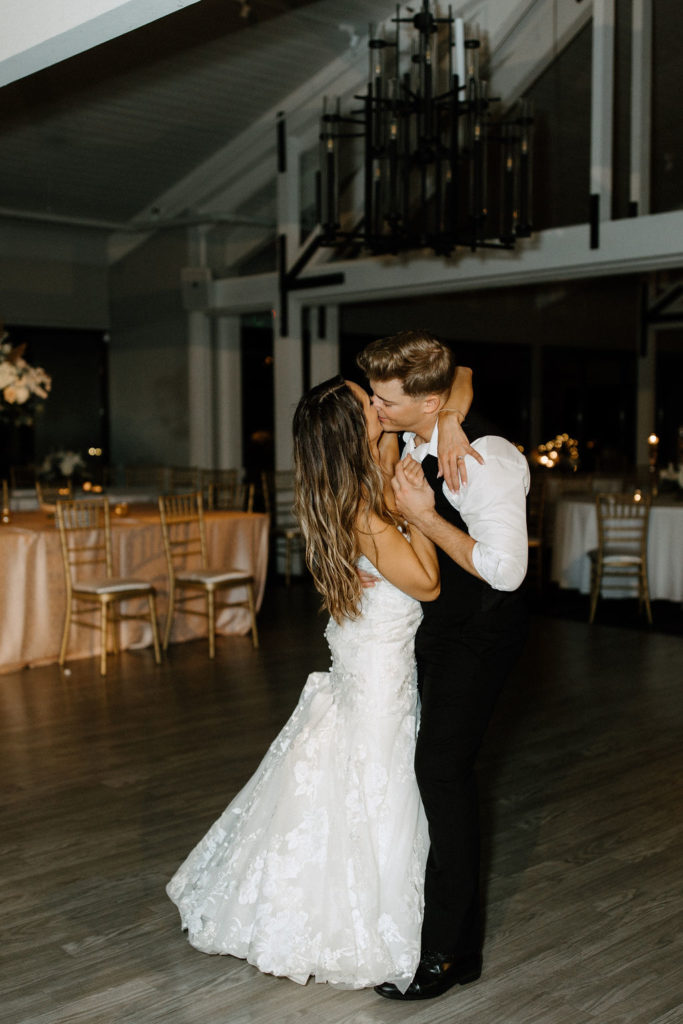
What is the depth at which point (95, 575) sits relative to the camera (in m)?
6.99

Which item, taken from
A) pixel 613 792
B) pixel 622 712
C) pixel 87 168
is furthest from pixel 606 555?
pixel 87 168

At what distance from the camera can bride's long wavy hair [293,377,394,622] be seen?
2.60 m

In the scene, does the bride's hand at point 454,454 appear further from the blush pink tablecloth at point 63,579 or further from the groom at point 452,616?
the blush pink tablecloth at point 63,579

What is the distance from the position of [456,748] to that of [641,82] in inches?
288

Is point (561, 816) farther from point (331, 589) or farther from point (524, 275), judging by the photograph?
point (524, 275)

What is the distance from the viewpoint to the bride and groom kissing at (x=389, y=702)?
2.60m

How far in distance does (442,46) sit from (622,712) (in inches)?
235

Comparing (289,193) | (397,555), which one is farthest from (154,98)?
(397,555)

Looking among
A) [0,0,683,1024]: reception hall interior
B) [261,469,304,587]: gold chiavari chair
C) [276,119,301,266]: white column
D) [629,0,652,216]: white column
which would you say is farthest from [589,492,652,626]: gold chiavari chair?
[276,119,301,266]: white column

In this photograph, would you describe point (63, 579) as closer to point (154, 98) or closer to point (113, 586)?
point (113, 586)

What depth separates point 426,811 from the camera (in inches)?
108

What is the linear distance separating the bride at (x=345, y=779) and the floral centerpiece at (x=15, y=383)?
4490 mm

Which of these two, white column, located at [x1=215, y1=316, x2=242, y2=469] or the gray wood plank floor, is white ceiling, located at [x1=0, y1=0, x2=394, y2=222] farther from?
the gray wood plank floor

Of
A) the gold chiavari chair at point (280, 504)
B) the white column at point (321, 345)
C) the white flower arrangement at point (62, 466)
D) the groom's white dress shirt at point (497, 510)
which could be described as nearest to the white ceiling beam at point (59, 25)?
the groom's white dress shirt at point (497, 510)
